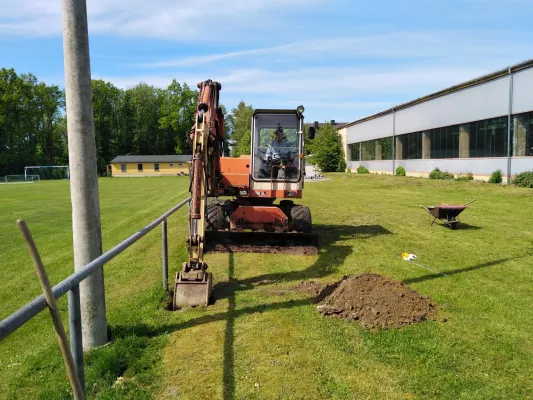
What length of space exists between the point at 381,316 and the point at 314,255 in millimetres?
3946

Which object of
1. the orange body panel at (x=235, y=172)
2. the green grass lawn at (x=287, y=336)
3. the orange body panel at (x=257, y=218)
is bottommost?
the green grass lawn at (x=287, y=336)

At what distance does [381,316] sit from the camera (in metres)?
5.75

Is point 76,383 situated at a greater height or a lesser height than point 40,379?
greater

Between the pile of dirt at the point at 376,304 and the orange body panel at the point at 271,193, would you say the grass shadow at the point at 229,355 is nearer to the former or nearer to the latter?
the pile of dirt at the point at 376,304

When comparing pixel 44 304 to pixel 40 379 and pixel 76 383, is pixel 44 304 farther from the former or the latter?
pixel 40 379

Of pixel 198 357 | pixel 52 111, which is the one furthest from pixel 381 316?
pixel 52 111

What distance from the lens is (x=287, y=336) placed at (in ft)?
17.4

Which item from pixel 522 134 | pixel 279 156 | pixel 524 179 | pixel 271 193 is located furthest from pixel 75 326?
pixel 522 134

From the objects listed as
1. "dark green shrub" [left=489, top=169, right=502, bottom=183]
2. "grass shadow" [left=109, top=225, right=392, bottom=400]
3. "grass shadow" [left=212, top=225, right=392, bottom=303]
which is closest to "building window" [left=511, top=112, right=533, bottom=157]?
"dark green shrub" [left=489, top=169, right=502, bottom=183]

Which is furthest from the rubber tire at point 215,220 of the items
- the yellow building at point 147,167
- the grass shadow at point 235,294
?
the yellow building at point 147,167

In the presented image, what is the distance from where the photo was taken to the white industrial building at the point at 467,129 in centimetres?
2509

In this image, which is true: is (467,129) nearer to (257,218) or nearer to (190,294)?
(257,218)

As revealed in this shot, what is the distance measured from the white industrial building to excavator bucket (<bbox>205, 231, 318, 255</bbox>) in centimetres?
1959

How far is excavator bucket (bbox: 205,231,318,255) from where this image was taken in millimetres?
9984
